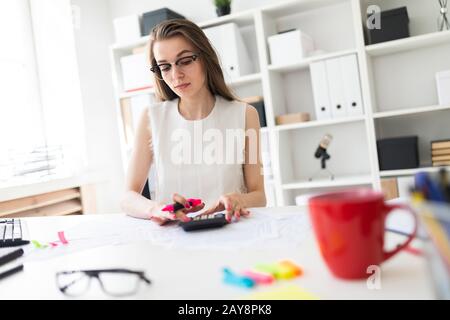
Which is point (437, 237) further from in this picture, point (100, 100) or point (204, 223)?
point (100, 100)

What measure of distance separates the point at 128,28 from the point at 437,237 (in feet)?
9.89

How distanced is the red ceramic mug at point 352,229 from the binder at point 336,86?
2092 millimetres

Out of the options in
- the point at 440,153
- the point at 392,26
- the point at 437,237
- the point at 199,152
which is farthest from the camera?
the point at 392,26

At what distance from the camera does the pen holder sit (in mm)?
354

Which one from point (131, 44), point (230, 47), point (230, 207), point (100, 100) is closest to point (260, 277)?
point (230, 207)

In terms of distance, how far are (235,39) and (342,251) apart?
239cm

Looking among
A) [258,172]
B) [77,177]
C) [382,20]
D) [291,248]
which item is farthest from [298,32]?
[291,248]

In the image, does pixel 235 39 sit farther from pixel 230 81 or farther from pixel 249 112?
pixel 249 112

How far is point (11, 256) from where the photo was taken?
83 centimetres

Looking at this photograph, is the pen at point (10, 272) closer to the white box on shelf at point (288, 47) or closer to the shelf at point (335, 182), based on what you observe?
the shelf at point (335, 182)

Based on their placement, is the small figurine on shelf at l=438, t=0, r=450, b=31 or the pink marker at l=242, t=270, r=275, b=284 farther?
the small figurine on shelf at l=438, t=0, r=450, b=31

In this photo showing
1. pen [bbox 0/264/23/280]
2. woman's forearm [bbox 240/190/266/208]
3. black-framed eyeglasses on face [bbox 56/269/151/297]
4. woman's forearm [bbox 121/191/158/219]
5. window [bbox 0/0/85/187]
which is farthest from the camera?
window [bbox 0/0/85/187]

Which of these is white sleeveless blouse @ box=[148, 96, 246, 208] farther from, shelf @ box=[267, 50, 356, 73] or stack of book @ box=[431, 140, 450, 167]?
stack of book @ box=[431, 140, 450, 167]

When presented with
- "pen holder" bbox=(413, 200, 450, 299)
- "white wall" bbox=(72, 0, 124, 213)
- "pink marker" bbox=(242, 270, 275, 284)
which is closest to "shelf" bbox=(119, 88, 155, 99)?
"white wall" bbox=(72, 0, 124, 213)
